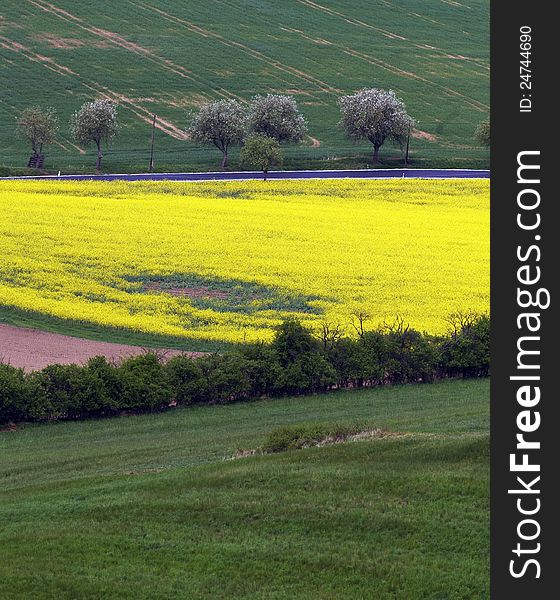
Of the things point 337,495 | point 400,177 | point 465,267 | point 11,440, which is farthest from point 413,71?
point 337,495

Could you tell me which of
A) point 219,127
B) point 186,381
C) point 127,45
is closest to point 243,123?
point 219,127

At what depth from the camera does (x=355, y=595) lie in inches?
704

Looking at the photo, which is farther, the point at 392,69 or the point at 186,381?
the point at 392,69

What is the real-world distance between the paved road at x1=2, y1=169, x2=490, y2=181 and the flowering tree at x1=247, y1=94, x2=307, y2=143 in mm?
7414

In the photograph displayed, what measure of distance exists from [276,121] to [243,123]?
3.50 metres

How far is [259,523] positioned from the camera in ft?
68.1

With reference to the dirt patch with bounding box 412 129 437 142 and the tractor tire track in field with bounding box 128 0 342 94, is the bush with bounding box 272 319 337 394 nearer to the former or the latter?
the dirt patch with bounding box 412 129 437 142

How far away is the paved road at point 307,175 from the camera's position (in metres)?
93.1

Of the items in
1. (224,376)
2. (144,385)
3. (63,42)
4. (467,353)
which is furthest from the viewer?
(63,42)

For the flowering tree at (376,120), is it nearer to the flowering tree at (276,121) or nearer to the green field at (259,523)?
the flowering tree at (276,121)

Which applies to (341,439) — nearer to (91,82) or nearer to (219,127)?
(219,127)

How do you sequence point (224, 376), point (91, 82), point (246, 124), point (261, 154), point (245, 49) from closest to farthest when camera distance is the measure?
1. point (224, 376)
2. point (261, 154)
3. point (246, 124)
4. point (91, 82)
5. point (245, 49)

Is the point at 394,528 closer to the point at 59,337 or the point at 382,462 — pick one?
the point at 382,462

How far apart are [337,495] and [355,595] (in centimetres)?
375
